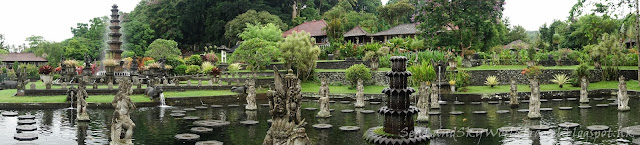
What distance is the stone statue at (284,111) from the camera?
10031 millimetres

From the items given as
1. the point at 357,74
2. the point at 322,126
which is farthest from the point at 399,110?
the point at 357,74

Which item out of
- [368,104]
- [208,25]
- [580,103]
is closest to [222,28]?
[208,25]

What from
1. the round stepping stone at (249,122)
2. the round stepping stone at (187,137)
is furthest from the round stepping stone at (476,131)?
the round stepping stone at (187,137)

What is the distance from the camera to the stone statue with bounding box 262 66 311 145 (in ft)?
32.9

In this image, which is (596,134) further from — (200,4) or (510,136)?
(200,4)

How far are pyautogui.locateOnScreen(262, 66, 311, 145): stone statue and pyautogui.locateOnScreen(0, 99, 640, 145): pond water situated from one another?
18.5 feet

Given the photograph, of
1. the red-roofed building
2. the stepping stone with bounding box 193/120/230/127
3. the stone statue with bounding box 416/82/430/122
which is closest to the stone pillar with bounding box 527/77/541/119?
the stone statue with bounding box 416/82/430/122

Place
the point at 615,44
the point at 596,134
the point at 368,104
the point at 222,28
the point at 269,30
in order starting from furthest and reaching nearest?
the point at 222,28, the point at 269,30, the point at 615,44, the point at 368,104, the point at 596,134

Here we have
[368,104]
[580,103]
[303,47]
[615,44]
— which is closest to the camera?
[580,103]

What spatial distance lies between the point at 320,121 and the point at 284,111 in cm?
1119

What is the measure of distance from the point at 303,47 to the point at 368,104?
42.7 ft

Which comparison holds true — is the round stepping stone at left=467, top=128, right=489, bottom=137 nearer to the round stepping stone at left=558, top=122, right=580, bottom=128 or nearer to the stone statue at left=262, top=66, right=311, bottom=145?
the round stepping stone at left=558, top=122, right=580, bottom=128

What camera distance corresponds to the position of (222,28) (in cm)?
7825

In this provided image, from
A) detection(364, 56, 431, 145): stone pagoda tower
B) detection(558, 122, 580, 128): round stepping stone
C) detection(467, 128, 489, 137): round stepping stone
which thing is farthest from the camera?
detection(558, 122, 580, 128): round stepping stone
